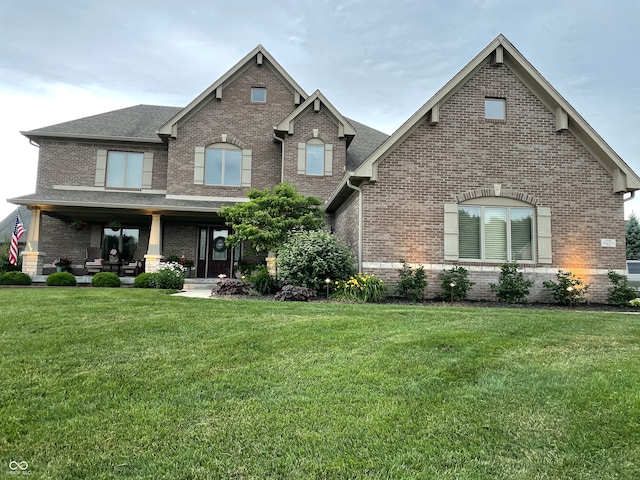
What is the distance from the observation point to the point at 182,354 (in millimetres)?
4609

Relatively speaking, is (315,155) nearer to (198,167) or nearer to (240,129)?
(240,129)

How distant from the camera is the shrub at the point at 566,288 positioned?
10.9 m

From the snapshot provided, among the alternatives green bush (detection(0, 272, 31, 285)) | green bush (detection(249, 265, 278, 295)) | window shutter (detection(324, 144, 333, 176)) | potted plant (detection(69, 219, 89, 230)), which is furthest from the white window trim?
potted plant (detection(69, 219, 89, 230))

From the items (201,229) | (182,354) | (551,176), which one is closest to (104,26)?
(201,229)

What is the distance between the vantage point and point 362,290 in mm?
10250

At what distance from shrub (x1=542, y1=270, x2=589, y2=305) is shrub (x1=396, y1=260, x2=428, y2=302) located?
3.33 metres

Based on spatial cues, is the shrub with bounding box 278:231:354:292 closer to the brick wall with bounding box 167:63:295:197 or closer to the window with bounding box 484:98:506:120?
the window with bounding box 484:98:506:120

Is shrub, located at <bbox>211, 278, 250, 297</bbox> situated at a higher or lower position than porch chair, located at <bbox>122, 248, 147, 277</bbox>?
lower

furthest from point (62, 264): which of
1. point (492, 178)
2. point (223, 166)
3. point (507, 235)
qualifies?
point (507, 235)

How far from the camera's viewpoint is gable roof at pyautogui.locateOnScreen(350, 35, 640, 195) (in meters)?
11.2

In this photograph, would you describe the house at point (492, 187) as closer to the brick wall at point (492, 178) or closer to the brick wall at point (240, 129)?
the brick wall at point (492, 178)

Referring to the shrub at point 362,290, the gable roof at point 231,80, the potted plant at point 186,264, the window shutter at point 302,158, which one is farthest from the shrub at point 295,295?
the gable roof at point 231,80

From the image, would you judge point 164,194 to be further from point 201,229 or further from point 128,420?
point 128,420

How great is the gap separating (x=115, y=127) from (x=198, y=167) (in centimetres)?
436
